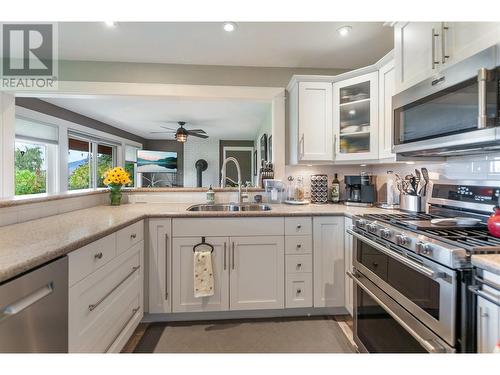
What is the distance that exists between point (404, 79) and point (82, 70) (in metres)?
2.90

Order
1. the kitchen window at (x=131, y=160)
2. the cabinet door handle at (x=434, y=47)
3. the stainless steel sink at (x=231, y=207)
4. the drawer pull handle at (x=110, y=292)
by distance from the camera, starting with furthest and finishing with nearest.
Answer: the kitchen window at (x=131, y=160), the stainless steel sink at (x=231, y=207), the cabinet door handle at (x=434, y=47), the drawer pull handle at (x=110, y=292)

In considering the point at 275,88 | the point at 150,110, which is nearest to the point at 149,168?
the point at 150,110

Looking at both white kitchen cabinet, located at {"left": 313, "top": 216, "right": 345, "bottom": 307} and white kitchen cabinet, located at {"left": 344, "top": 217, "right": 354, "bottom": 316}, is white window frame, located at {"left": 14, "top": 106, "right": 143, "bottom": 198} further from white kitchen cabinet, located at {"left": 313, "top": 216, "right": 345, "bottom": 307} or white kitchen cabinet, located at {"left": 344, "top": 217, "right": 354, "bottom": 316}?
white kitchen cabinet, located at {"left": 344, "top": 217, "right": 354, "bottom": 316}

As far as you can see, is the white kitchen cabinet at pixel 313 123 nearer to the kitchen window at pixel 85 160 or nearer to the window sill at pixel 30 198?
the window sill at pixel 30 198

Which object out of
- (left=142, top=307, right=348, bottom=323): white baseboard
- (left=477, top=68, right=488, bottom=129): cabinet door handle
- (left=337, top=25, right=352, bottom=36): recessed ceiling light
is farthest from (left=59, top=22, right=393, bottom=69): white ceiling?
(left=142, top=307, right=348, bottom=323): white baseboard

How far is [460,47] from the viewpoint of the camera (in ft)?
4.04

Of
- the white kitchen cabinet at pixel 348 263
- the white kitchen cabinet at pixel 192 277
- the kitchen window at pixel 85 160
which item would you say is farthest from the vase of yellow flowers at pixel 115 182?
the kitchen window at pixel 85 160

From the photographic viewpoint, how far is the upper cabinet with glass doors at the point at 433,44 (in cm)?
112

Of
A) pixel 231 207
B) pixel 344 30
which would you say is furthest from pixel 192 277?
pixel 344 30

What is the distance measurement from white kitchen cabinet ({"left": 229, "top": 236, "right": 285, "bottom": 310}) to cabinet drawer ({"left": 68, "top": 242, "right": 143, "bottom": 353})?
703 mm

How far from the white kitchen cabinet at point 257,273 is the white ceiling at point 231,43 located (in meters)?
1.70

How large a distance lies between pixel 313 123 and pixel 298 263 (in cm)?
130

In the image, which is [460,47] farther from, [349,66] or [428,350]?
[349,66]
